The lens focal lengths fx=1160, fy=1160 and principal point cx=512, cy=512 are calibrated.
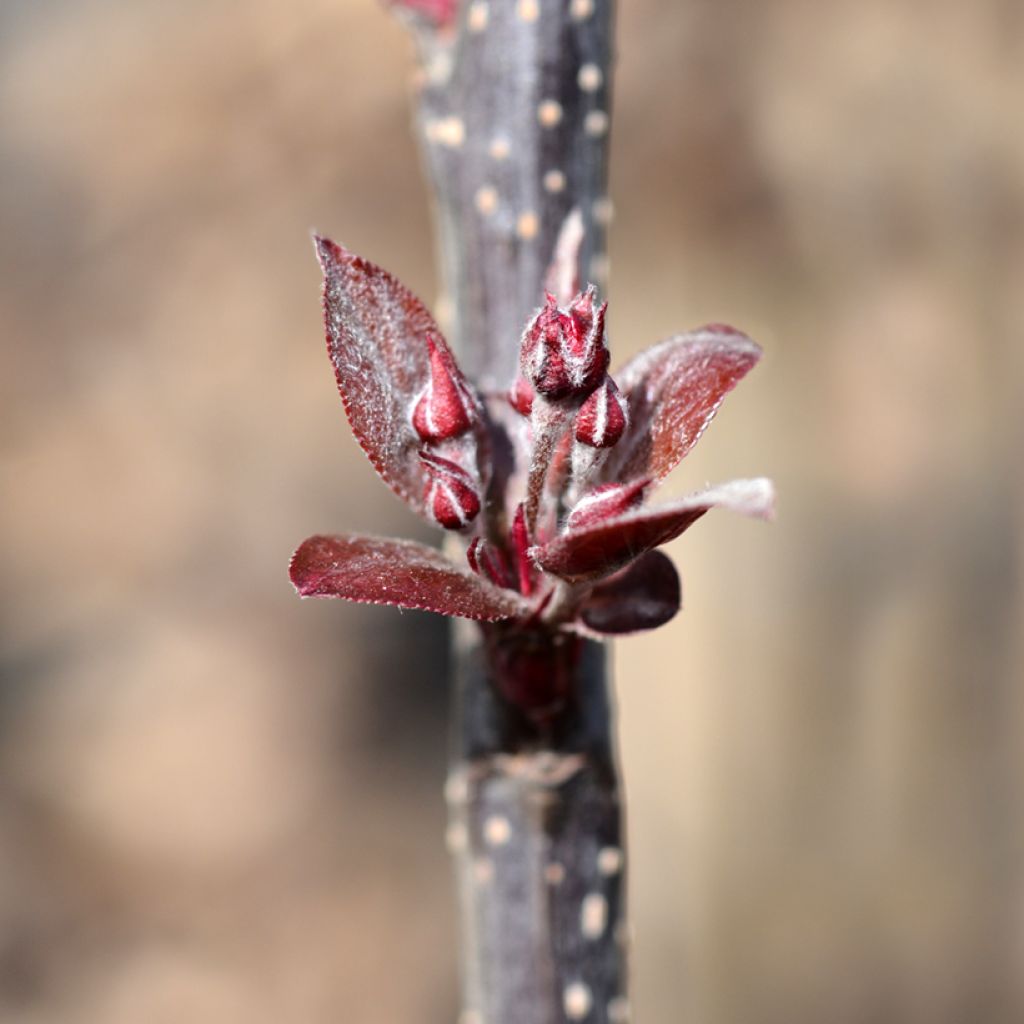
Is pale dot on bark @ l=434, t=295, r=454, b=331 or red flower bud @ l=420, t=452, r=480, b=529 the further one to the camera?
pale dot on bark @ l=434, t=295, r=454, b=331

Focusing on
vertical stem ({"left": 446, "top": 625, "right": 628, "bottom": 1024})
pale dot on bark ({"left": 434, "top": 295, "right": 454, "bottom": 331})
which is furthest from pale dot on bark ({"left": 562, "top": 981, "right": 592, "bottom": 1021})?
pale dot on bark ({"left": 434, "top": 295, "right": 454, "bottom": 331})

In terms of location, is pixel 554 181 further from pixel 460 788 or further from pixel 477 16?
pixel 460 788

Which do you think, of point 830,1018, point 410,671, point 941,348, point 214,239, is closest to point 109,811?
point 410,671

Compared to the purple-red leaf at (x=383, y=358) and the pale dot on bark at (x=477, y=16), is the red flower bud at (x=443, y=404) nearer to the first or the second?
the purple-red leaf at (x=383, y=358)

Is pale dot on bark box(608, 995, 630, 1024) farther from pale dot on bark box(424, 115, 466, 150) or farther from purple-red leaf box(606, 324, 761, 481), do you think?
pale dot on bark box(424, 115, 466, 150)

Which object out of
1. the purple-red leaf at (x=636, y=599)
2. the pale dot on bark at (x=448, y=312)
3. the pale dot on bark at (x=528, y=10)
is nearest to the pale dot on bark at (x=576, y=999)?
the purple-red leaf at (x=636, y=599)

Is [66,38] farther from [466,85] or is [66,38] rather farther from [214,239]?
[466,85]
